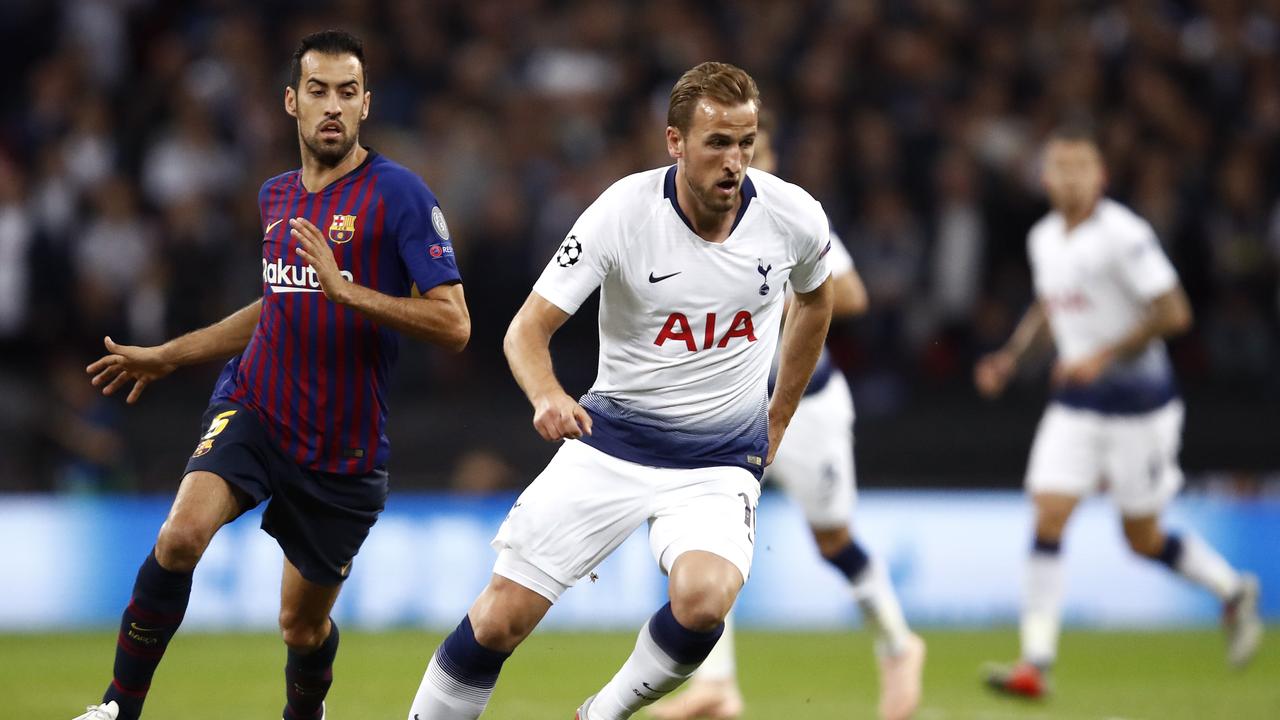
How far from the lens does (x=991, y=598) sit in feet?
40.3

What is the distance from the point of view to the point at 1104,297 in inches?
382

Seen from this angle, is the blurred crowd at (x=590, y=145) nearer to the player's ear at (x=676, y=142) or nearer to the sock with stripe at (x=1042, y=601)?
the sock with stripe at (x=1042, y=601)

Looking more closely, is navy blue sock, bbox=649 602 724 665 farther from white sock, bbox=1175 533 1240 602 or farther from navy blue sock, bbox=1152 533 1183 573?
white sock, bbox=1175 533 1240 602

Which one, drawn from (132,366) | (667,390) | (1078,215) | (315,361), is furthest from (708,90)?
(1078,215)

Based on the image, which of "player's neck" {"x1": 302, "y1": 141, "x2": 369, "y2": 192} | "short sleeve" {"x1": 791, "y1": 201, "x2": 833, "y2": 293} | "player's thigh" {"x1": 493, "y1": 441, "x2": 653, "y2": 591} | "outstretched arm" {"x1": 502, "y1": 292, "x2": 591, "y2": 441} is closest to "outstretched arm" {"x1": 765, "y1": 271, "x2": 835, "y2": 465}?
"short sleeve" {"x1": 791, "y1": 201, "x2": 833, "y2": 293}

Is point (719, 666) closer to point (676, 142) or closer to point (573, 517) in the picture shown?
point (573, 517)

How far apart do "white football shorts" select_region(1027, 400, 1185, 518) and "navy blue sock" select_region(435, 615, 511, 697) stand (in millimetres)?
4875

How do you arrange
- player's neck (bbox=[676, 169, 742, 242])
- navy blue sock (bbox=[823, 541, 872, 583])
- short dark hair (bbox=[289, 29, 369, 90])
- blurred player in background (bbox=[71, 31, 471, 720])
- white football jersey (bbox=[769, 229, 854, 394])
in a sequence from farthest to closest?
1. navy blue sock (bbox=[823, 541, 872, 583])
2. white football jersey (bbox=[769, 229, 854, 394])
3. short dark hair (bbox=[289, 29, 369, 90])
4. blurred player in background (bbox=[71, 31, 471, 720])
5. player's neck (bbox=[676, 169, 742, 242])

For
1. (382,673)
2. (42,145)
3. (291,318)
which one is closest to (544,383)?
(291,318)

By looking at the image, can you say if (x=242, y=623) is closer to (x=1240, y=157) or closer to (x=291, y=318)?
(x=291, y=318)

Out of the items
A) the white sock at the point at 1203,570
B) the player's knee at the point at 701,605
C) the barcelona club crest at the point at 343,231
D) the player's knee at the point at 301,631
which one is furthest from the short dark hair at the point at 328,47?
the white sock at the point at 1203,570

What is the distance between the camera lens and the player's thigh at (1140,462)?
9680 mm

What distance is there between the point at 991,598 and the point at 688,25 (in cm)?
623

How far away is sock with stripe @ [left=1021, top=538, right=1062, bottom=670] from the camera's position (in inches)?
359
